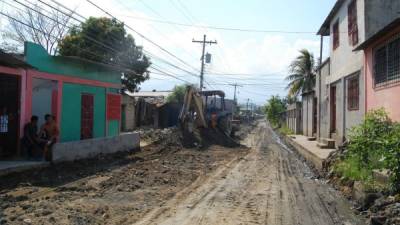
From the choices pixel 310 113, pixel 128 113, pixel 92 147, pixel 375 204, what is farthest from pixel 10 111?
pixel 128 113

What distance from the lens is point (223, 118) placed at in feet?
Result: 101

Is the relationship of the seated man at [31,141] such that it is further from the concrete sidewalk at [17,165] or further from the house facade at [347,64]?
the house facade at [347,64]

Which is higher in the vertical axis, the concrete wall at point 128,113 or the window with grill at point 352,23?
the window with grill at point 352,23

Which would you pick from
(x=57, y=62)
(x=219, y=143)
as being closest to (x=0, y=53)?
(x=57, y=62)

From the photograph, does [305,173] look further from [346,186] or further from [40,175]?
[40,175]

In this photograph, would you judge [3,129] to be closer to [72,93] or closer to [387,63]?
[72,93]

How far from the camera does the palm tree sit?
4581 centimetres

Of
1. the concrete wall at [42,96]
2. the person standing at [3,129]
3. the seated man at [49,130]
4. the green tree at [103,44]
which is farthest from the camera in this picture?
the green tree at [103,44]

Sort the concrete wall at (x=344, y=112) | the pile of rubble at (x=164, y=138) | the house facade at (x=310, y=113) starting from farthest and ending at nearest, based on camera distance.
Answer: the house facade at (x=310, y=113) → the pile of rubble at (x=164, y=138) → the concrete wall at (x=344, y=112)

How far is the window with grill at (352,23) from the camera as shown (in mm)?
17984

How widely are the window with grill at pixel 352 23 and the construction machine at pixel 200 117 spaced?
9.95 m

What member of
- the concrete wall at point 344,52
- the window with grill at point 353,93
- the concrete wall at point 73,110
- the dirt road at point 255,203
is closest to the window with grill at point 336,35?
the concrete wall at point 344,52

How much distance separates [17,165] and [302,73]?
37844 mm

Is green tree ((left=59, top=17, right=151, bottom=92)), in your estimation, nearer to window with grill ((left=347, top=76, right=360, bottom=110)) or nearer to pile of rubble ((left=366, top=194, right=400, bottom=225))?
A: window with grill ((left=347, top=76, right=360, bottom=110))
